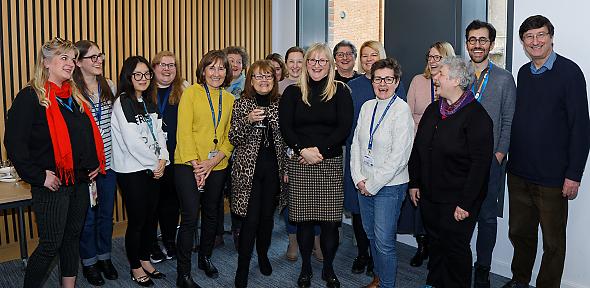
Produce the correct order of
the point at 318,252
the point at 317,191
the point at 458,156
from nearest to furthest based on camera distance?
the point at 458,156 < the point at 317,191 < the point at 318,252

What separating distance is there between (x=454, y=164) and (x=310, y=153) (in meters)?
0.97

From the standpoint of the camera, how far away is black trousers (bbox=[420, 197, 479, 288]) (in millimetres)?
3139


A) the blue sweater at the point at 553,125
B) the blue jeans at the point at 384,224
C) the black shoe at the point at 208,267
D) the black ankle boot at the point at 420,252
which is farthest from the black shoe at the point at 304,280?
the blue sweater at the point at 553,125

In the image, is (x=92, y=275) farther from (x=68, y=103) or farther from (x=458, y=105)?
(x=458, y=105)

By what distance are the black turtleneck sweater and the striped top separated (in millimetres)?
1347

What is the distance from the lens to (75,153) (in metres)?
3.04

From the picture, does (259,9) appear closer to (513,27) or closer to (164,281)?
(513,27)

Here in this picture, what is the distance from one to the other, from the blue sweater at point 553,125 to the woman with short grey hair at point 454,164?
1.83 feet

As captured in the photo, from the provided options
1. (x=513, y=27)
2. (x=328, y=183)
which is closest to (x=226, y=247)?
(x=328, y=183)

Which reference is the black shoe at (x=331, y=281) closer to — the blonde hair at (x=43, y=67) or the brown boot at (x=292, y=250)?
the brown boot at (x=292, y=250)

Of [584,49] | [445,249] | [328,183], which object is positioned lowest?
[445,249]

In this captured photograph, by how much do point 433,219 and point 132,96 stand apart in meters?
2.35

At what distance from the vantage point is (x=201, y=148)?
3.60 m

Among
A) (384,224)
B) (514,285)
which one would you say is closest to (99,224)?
(384,224)
